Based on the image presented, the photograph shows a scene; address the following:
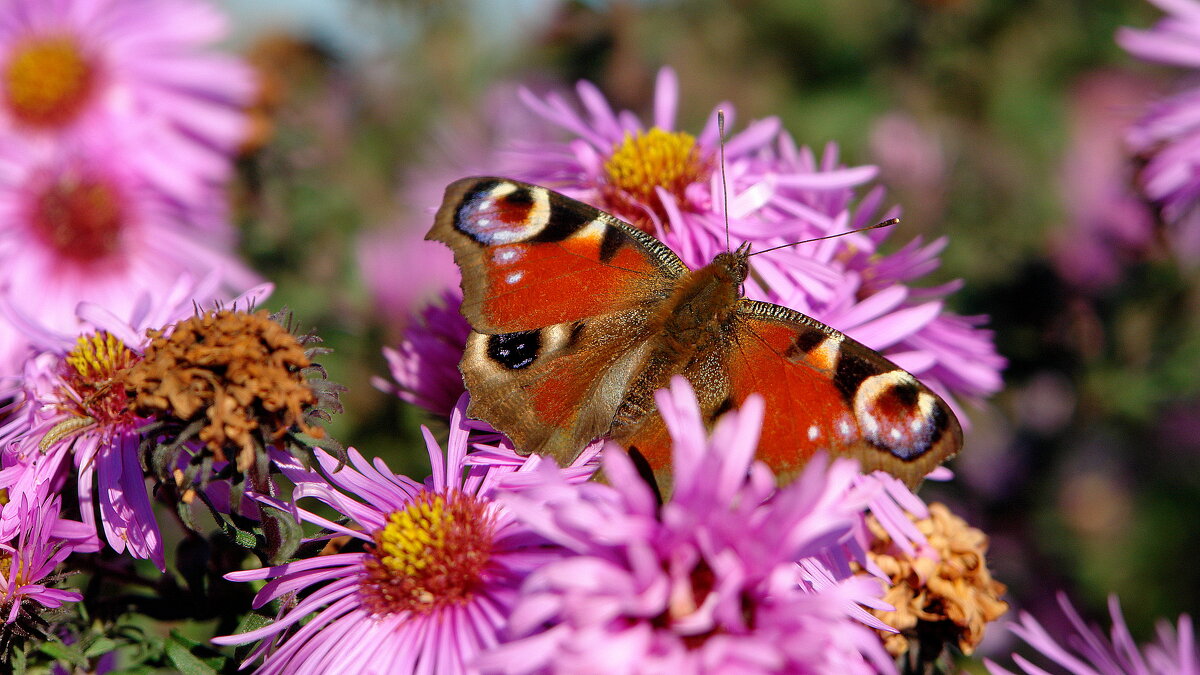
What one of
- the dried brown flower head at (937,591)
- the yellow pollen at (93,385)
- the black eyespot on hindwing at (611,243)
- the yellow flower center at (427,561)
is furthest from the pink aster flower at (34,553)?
the dried brown flower head at (937,591)

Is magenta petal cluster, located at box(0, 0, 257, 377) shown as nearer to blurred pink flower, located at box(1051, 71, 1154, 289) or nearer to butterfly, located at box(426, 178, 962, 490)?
butterfly, located at box(426, 178, 962, 490)

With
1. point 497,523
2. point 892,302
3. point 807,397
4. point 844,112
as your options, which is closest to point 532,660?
point 497,523

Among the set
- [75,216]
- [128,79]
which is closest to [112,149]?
[75,216]

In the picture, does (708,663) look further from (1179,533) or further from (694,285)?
(1179,533)

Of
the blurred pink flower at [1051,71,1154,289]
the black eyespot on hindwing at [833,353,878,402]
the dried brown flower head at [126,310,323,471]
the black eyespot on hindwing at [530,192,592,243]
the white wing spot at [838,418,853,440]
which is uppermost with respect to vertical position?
the dried brown flower head at [126,310,323,471]

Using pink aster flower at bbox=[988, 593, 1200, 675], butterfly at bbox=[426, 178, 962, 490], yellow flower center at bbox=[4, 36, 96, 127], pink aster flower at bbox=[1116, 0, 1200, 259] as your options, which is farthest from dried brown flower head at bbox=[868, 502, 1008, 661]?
yellow flower center at bbox=[4, 36, 96, 127]

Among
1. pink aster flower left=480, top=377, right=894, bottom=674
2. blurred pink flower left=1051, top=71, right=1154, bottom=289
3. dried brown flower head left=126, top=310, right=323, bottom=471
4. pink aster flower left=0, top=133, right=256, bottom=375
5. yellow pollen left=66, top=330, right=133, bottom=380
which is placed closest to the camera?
pink aster flower left=480, top=377, right=894, bottom=674

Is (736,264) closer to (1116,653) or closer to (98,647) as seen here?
(1116,653)

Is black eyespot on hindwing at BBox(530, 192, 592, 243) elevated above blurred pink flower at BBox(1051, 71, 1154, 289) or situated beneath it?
elevated above
